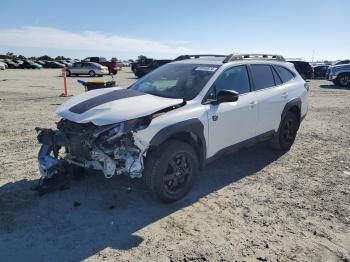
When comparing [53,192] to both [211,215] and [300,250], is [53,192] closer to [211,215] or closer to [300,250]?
[211,215]

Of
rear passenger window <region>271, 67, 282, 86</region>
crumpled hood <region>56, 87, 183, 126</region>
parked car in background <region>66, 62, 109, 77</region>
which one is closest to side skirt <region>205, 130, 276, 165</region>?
rear passenger window <region>271, 67, 282, 86</region>

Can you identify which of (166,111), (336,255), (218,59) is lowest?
(336,255)

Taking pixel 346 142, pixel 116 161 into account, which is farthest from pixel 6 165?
pixel 346 142

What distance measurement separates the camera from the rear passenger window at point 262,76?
6.00 metres

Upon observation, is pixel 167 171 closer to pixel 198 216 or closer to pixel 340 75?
pixel 198 216

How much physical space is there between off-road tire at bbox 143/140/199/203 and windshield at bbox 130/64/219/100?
0.77 metres

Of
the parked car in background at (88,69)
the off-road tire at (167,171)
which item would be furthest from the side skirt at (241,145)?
the parked car in background at (88,69)

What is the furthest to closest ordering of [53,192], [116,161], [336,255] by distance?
1. [53,192]
2. [116,161]
3. [336,255]

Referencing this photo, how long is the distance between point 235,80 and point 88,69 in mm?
31207

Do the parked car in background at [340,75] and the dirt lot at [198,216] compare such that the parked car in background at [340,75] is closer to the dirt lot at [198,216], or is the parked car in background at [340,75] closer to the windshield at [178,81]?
the dirt lot at [198,216]

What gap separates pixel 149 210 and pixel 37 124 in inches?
224

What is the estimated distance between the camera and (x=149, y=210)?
4492 millimetres

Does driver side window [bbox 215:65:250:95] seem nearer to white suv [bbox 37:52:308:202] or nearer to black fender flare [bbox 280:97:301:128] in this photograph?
white suv [bbox 37:52:308:202]

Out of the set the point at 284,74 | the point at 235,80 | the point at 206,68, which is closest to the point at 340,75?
the point at 284,74
